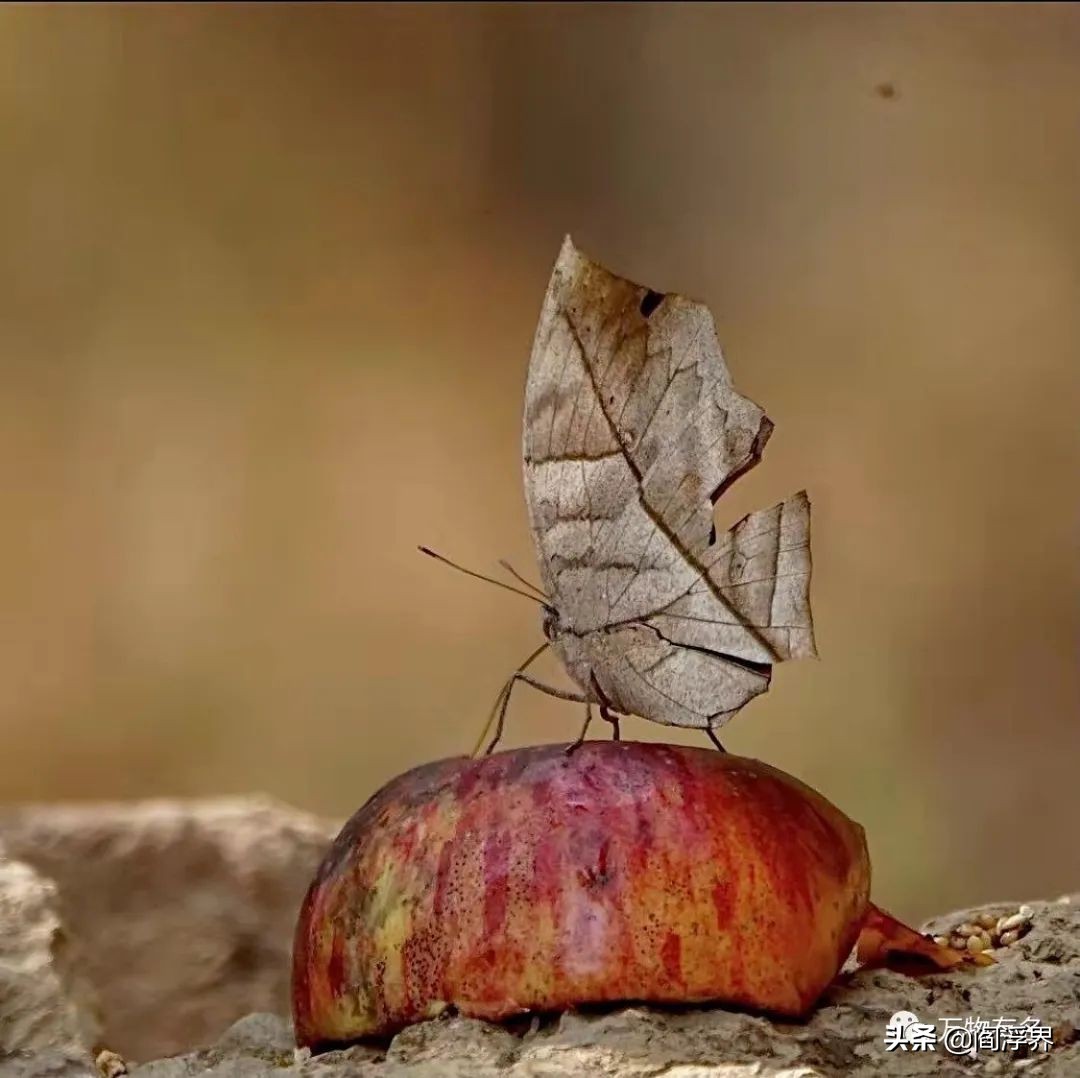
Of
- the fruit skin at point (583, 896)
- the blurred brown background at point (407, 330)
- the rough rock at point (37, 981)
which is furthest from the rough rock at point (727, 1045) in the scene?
the blurred brown background at point (407, 330)

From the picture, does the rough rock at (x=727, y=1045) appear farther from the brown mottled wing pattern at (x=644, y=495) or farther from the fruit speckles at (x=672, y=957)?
the brown mottled wing pattern at (x=644, y=495)

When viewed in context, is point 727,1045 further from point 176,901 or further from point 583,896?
point 176,901

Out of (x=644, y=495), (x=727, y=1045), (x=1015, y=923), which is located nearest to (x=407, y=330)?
(x=644, y=495)

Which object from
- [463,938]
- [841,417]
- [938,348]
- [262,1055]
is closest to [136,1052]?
[262,1055]

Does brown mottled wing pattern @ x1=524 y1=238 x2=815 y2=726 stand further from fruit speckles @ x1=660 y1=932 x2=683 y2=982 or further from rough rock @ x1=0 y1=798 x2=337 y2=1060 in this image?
rough rock @ x1=0 y1=798 x2=337 y2=1060

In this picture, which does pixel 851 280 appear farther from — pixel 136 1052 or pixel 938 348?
pixel 136 1052

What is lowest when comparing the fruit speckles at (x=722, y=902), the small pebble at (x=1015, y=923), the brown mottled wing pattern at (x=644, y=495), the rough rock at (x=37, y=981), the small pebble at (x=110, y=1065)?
the small pebble at (x=110, y=1065)

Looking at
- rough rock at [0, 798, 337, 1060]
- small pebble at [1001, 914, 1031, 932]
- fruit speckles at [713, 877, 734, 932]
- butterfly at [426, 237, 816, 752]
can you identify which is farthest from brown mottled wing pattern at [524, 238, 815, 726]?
rough rock at [0, 798, 337, 1060]
